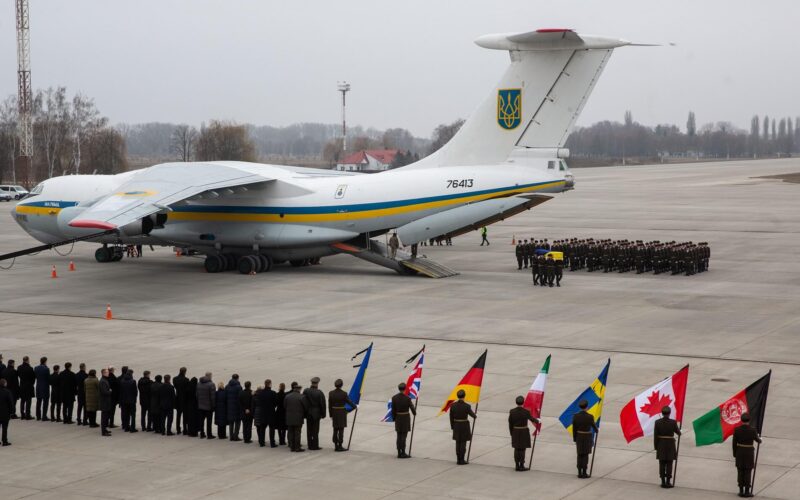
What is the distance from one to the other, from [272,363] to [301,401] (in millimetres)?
5950

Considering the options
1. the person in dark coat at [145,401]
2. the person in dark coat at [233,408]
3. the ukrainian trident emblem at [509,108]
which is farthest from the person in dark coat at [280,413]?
the ukrainian trident emblem at [509,108]

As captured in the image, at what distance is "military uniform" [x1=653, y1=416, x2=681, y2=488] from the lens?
1294cm

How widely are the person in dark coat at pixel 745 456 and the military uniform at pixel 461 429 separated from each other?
3.30 m

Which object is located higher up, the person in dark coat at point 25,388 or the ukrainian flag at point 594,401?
the ukrainian flag at point 594,401

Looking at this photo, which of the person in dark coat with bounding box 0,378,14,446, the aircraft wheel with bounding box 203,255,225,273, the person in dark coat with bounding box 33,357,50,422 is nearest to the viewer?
the person in dark coat with bounding box 0,378,14,446

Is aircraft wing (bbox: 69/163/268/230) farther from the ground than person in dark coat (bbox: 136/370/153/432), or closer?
Answer: farther from the ground

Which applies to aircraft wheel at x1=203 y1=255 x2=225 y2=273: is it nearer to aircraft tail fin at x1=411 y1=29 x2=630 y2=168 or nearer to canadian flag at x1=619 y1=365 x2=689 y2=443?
aircraft tail fin at x1=411 y1=29 x2=630 y2=168

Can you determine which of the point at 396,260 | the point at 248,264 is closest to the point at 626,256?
the point at 396,260

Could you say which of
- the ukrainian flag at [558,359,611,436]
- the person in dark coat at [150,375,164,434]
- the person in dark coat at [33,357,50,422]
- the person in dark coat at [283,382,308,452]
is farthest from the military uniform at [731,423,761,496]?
the person in dark coat at [33,357,50,422]

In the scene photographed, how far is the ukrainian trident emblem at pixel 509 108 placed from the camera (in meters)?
33.7

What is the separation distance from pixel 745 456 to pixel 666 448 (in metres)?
0.90

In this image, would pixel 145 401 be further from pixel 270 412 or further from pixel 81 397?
pixel 270 412

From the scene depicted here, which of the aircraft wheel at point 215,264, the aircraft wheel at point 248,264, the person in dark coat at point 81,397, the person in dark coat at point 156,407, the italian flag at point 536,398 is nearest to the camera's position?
the italian flag at point 536,398

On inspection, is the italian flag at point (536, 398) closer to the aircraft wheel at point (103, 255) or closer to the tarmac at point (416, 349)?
the tarmac at point (416, 349)
